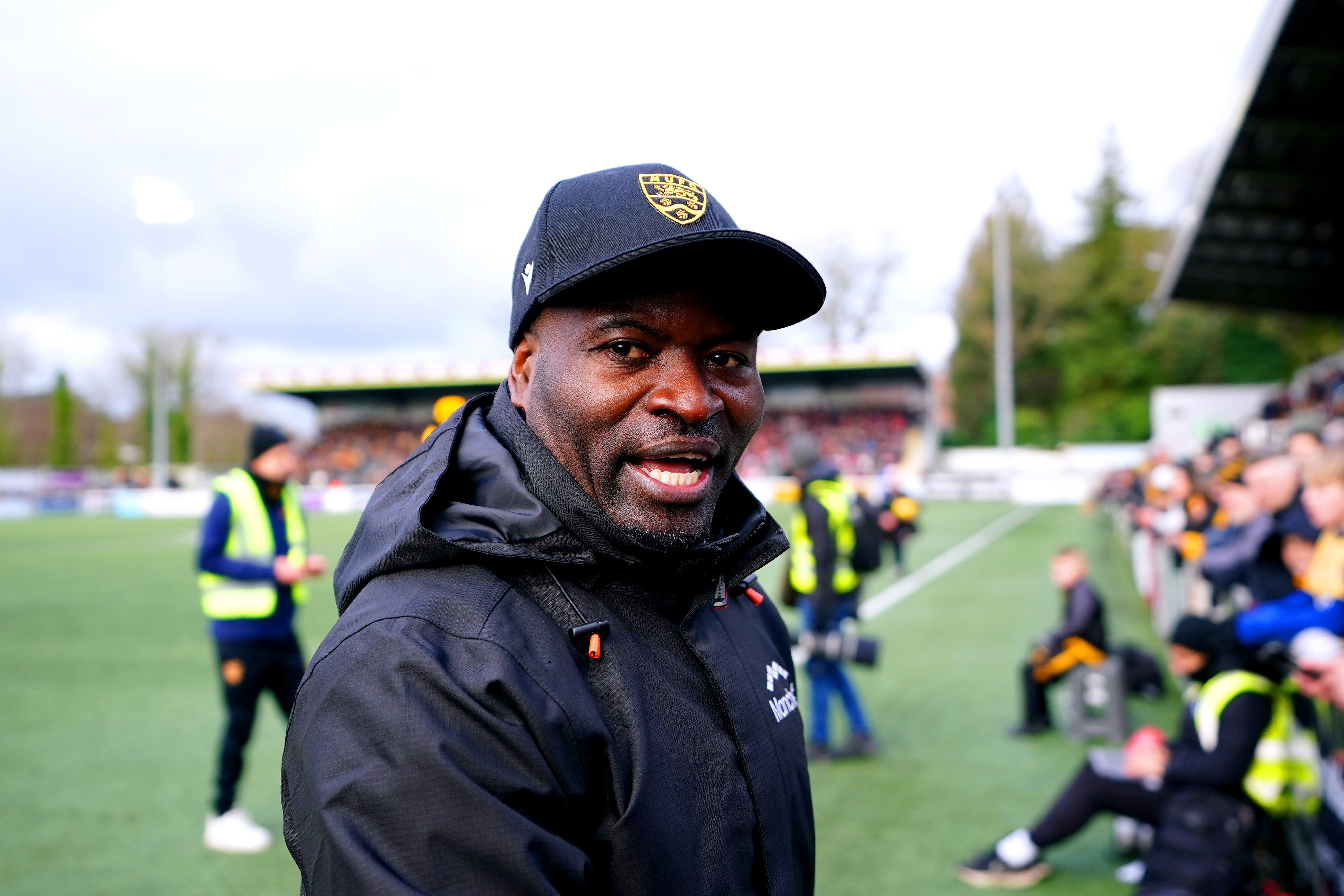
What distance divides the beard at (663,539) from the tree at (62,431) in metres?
67.9

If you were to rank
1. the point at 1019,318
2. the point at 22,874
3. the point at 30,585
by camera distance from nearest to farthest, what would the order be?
the point at 22,874, the point at 30,585, the point at 1019,318

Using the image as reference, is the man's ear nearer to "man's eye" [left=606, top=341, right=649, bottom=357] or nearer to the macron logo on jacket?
→ "man's eye" [left=606, top=341, right=649, bottom=357]

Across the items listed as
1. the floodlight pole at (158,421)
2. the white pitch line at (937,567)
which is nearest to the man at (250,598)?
the white pitch line at (937,567)

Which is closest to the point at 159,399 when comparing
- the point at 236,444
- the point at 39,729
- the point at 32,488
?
the point at 32,488

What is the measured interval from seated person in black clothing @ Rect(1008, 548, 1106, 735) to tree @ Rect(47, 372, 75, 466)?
64823mm

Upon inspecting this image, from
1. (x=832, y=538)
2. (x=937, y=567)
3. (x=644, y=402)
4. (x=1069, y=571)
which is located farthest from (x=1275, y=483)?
(x=937, y=567)

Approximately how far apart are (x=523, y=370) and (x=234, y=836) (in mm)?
4355

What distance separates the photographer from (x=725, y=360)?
1.40 m

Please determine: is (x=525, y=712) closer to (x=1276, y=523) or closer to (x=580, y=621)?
(x=580, y=621)

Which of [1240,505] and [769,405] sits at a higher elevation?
[769,405]

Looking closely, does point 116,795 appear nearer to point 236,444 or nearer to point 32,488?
point 32,488

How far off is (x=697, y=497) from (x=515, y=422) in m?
0.28

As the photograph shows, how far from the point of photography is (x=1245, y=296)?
2691cm

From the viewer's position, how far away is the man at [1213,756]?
350 centimetres
